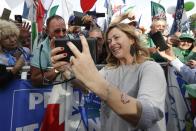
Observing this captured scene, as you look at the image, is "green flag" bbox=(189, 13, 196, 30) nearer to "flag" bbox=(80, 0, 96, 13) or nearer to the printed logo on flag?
"flag" bbox=(80, 0, 96, 13)

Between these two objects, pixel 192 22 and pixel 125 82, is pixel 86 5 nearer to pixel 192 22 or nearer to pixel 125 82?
pixel 125 82

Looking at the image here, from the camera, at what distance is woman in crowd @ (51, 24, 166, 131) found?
4.97 ft

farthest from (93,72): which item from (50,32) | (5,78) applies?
(50,32)

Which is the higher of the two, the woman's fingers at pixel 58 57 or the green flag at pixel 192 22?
the green flag at pixel 192 22

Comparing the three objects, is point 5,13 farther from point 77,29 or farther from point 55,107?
point 55,107

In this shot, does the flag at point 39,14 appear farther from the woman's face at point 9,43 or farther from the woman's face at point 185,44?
the woman's face at point 185,44

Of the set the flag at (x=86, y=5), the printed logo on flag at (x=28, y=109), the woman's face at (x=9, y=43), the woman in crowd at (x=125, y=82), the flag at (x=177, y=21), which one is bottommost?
the printed logo on flag at (x=28, y=109)

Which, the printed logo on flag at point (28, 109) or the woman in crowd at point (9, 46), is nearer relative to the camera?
the printed logo on flag at point (28, 109)

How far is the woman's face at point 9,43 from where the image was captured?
3979 millimetres

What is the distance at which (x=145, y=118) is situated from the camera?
1.73 m

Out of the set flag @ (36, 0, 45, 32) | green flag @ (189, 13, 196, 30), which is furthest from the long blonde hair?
green flag @ (189, 13, 196, 30)

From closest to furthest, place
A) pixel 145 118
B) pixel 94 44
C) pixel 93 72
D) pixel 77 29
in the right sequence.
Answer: pixel 93 72 < pixel 145 118 < pixel 94 44 < pixel 77 29

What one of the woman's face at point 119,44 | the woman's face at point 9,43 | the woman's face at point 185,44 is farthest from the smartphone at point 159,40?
the woman's face at point 185,44

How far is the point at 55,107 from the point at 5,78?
1.99 feet
